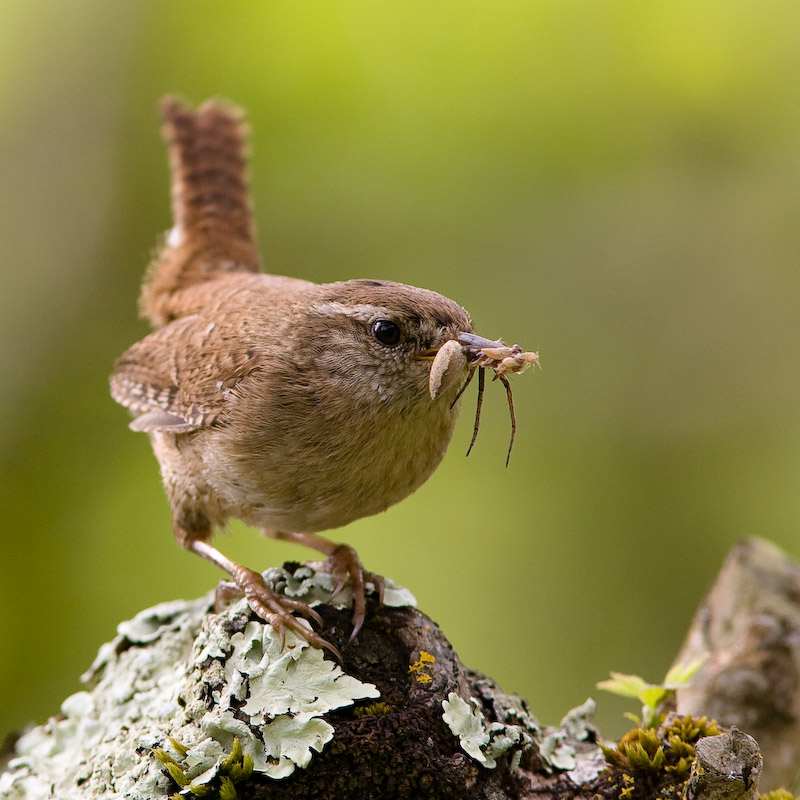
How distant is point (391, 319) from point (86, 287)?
10.9ft

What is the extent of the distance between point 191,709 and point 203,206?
2.49 meters

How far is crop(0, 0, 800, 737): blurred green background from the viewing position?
206 inches

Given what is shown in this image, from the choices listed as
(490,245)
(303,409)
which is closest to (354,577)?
(303,409)

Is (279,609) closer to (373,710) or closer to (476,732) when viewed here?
(373,710)

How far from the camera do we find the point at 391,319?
260cm

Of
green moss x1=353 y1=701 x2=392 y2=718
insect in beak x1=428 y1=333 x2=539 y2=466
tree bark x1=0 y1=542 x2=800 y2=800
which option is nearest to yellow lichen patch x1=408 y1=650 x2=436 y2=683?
tree bark x1=0 y1=542 x2=800 y2=800

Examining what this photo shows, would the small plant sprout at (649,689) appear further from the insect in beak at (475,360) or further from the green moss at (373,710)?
the insect in beak at (475,360)

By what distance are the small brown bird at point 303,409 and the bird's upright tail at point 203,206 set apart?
624 millimetres

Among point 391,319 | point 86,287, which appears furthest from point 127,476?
point 391,319

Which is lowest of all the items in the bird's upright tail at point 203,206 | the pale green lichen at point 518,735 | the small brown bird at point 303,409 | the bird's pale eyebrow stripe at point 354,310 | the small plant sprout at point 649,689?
the pale green lichen at point 518,735

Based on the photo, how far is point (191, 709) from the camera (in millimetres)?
2330

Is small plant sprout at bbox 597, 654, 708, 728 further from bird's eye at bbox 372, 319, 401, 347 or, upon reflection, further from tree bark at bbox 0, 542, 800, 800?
bird's eye at bbox 372, 319, 401, 347

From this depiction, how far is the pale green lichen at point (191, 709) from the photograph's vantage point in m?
2.18

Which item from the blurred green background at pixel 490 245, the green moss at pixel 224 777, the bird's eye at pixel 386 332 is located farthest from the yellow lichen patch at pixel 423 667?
the blurred green background at pixel 490 245
